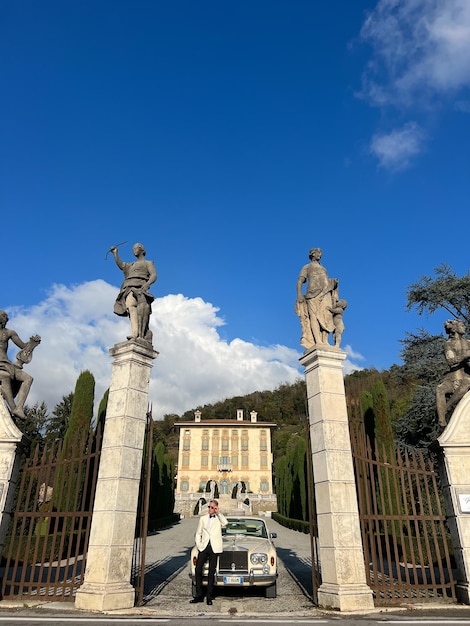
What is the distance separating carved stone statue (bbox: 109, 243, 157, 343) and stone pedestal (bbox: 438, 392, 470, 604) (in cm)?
587

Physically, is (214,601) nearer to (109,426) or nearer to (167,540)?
(109,426)

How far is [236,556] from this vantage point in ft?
24.3

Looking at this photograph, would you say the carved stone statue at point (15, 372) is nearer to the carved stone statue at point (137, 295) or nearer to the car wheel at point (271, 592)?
the carved stone statue at point (137, 295)

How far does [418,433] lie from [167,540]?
39.5ft

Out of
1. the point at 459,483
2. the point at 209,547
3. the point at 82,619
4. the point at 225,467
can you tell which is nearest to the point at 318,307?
the point at 459,483

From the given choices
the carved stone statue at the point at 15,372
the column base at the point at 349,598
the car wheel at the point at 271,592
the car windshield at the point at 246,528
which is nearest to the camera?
the column base at the point at 349,598

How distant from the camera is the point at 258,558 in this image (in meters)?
7.42

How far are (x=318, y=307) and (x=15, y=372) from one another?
19.8 feet

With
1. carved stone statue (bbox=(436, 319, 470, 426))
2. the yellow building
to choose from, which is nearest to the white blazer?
carved stone statue (bbox=(436, 319, 470, 426))

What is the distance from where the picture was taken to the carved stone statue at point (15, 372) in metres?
8.05

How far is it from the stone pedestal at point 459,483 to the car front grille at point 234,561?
354 cm

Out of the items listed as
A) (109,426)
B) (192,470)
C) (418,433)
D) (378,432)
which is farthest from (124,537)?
(192,470)

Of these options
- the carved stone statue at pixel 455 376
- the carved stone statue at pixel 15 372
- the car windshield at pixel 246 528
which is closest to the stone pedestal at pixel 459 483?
the carved stone statue at pixel 455 376

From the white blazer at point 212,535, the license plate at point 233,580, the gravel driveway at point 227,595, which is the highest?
the white blazer at point 212,535
